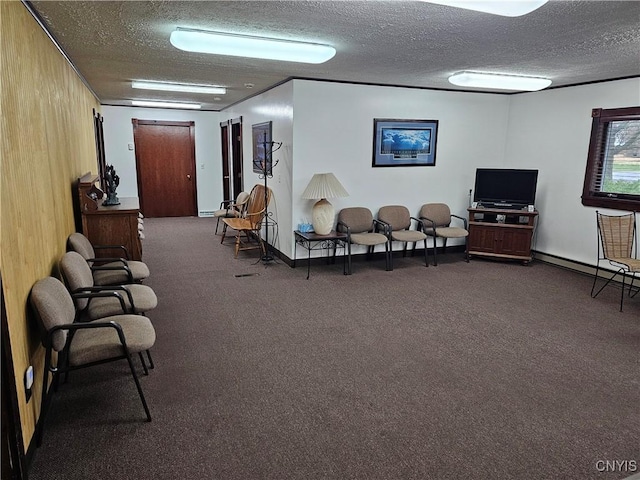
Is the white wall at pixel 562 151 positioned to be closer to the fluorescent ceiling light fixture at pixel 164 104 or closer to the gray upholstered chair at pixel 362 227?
the gray upholstered chair at pixel 362 227

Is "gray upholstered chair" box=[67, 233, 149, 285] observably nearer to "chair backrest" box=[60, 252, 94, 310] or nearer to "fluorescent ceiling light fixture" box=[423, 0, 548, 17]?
"chair backrest" box=[60, 252, 94, 310]

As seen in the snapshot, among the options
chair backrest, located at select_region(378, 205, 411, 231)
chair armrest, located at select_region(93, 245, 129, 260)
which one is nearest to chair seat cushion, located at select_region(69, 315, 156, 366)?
chair armrest, located at select_region(93, 245, 129, 260)

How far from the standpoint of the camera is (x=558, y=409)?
2.61m

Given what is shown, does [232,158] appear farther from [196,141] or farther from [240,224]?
[240,224]

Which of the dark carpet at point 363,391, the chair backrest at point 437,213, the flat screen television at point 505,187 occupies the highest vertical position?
the flat screen television at point 505,187

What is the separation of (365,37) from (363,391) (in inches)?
101

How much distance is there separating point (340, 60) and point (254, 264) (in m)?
2.86

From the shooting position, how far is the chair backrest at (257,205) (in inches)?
243

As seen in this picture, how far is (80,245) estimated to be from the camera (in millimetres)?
3441

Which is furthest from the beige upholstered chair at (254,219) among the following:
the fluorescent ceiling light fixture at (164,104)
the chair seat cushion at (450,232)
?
the fluorescent ceiling light fixture at (164,104)

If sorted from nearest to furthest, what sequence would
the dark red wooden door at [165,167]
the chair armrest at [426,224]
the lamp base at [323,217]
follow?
1. the lamp base at [323,217]
2. the chair armrest at [426,224]
3. the dark red wooden door at [165,167]

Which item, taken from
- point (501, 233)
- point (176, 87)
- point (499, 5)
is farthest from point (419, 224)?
point (499, 5)

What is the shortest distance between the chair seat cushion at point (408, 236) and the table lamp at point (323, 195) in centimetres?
92

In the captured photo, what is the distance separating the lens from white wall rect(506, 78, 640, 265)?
535 cm
